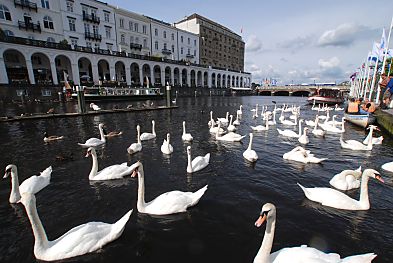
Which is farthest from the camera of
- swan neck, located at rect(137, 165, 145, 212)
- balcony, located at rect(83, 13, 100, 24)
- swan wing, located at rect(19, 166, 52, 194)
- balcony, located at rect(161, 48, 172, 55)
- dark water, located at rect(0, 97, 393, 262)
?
balcony, located at rect(161, 48, 172, 55)

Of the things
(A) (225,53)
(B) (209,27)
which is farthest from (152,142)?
(A) (225,53)

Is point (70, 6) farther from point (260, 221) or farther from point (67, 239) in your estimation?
point (260, 221)

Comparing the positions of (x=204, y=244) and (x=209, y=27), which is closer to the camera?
(x=204, y=244)

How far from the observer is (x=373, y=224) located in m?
5.22

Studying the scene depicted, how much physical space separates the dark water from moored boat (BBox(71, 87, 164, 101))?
25116 millimetres

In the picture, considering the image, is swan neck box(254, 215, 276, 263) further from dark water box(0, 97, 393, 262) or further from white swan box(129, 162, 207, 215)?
white swan box(129, 162, 207, 215)

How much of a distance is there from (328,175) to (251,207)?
418cm

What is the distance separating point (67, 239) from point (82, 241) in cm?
28

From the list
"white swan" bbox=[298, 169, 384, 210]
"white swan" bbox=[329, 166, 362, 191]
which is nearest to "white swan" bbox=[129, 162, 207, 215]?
"white swan" bbox=[298, 169, 384, 210]

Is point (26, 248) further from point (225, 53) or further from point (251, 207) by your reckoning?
point (225, 53)

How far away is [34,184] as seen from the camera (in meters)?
6.52

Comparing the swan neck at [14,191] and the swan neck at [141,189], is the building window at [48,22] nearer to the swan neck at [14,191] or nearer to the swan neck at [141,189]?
the swan neck at [14,191]

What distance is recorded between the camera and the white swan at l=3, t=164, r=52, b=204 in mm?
5949

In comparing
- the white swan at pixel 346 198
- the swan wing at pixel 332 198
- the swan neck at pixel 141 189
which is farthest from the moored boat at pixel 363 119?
the swan neck at pixel 141 189
